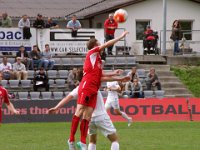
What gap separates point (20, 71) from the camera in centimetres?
2917

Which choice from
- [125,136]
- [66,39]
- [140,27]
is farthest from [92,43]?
[140,27]

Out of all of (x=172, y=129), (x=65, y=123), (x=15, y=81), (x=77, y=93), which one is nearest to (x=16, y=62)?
(x=15, y=81)

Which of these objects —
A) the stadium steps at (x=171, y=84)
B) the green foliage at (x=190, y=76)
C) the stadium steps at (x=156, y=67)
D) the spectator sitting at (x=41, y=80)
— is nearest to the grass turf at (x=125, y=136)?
the spectator sitting at (x=41, y=80)

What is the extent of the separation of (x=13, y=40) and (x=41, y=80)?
4202 mm

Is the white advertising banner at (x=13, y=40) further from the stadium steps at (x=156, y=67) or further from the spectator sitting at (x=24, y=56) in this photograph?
the stadium steps at (x=156, y=67)

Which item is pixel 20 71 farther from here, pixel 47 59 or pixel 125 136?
pixel 125 136

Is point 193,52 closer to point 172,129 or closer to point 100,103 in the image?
point 172,129

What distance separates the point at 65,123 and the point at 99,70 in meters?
12.5

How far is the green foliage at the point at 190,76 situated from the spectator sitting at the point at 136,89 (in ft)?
17.1

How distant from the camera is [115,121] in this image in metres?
26.2

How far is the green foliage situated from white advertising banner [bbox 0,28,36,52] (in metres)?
7.68

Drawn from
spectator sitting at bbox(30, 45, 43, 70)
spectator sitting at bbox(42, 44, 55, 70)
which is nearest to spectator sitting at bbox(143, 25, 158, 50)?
spectator sitting at bbox(42, 44, 55, 70)

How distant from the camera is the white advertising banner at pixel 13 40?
→ 105 ft

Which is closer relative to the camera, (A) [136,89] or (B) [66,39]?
(A) [136,89]
